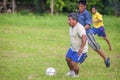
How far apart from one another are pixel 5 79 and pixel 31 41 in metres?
6.59

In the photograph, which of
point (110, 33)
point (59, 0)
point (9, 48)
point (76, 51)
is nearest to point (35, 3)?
point (59, 0)

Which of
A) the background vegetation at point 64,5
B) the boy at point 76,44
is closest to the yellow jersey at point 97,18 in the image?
the boy at point 76,44

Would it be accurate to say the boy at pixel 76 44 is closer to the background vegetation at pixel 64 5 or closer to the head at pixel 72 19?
the head at pixel 72 19

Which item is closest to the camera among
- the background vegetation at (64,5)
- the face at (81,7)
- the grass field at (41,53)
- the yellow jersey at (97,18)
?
the grass field at (41,53)

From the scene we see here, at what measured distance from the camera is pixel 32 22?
21641 mm

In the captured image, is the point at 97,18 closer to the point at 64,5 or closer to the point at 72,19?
the point at 72,19

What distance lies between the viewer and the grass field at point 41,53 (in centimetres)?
908

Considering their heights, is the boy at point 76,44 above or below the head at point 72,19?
below

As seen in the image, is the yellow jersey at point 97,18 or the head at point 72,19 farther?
the yellow jersey at point 97,18

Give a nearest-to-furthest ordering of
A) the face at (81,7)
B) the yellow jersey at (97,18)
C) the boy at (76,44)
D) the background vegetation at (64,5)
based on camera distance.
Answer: the boy at (76,44) → the face at (81,7) → the yellow jersey at (97,18) → the background vegetation at (64,5)

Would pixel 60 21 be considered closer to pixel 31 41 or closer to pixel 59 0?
pixel 59 0

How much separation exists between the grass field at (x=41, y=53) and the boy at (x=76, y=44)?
0.36 m

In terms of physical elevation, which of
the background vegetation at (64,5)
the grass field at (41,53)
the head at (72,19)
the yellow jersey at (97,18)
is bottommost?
the background vegetation at (64,5)

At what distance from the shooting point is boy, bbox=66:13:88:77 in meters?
8.51
